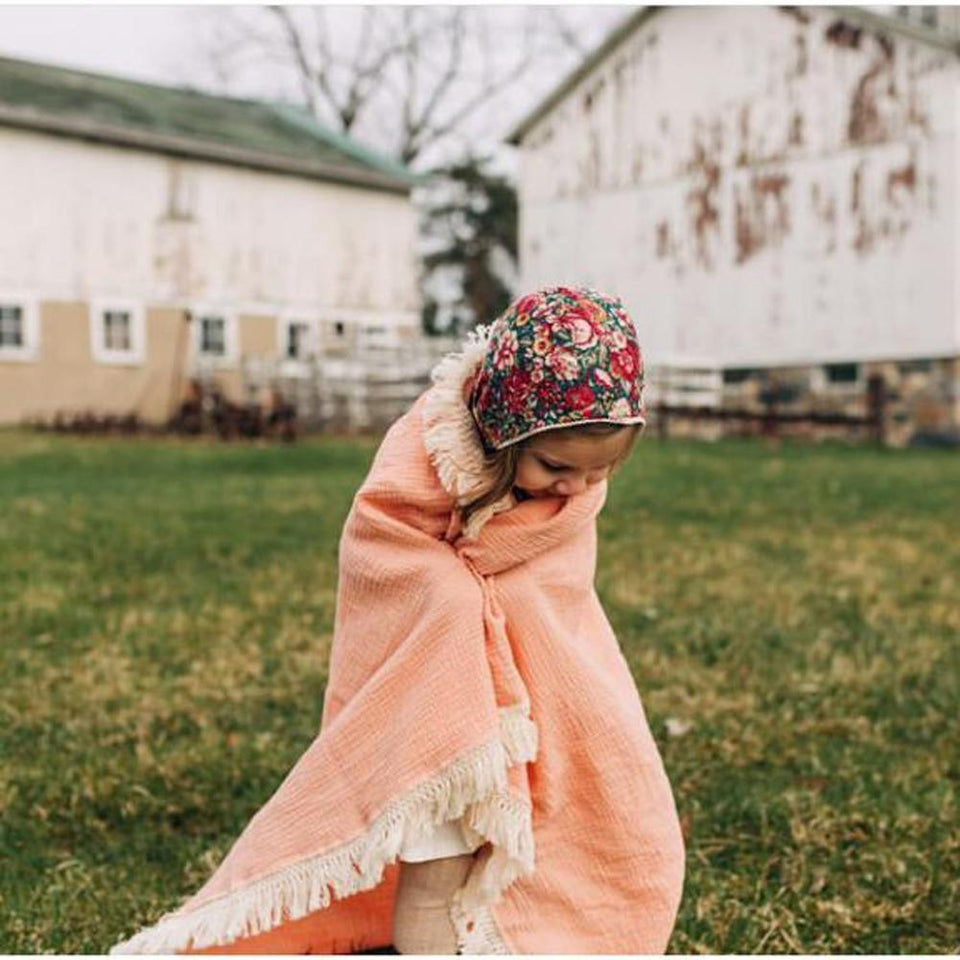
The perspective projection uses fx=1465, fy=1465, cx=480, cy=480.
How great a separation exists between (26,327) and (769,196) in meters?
11.4

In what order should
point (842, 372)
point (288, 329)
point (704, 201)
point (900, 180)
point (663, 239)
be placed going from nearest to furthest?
point (900, 180)
point (842, 372)
point (704, 201)
point (663, 239)
point (288, 329)

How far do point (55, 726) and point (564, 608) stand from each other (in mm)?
2789

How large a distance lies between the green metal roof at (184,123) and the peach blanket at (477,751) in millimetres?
21197

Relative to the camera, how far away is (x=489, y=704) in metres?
2.55

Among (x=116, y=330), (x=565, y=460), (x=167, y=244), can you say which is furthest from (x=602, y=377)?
(x=167, y=244)

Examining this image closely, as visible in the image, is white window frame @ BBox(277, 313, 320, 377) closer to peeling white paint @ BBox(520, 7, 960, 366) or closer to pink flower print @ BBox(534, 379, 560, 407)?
peeling white paint @ BBox(520, 7, 960, 366)

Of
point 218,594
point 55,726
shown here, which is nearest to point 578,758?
point 55,726

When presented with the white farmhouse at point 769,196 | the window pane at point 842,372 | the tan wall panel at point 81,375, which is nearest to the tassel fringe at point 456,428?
the white farmhouse at point 769,196

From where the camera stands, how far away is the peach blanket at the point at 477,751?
256 centimetres

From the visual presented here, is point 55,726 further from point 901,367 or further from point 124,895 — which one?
point 901,367

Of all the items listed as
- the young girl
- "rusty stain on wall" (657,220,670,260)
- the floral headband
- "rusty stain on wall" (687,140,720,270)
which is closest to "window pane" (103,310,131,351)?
Result: "rusty stain on wall" (657,220,670,260)

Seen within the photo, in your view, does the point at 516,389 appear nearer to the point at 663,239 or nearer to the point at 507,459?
the point at 507,459

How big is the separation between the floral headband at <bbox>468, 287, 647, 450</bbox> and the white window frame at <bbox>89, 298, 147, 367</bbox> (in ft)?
71.0

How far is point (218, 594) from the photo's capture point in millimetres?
6969
